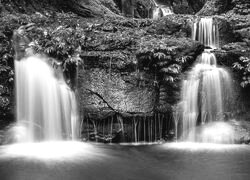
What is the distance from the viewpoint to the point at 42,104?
27.4 feet

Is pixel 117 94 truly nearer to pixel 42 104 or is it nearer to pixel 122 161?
pixel 42 104

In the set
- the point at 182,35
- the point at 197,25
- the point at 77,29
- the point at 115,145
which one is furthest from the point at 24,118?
the point at 197,25

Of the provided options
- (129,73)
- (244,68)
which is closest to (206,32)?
(244,68)

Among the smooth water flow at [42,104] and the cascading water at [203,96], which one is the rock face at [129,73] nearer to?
the cascading water at [203,96]

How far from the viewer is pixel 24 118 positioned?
27.0 feet

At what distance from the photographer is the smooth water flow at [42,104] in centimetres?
822

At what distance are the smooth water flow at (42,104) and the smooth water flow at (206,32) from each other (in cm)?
637

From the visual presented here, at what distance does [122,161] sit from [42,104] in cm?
309

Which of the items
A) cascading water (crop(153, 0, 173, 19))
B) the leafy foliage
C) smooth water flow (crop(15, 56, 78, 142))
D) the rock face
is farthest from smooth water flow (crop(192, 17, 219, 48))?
cascading water (crop(153, 0, 173, 19))

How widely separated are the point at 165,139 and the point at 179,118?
2.68 feet

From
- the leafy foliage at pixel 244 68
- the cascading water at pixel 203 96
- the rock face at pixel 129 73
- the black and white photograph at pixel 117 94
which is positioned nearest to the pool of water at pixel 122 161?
the black and white photograph at pixel 117 94

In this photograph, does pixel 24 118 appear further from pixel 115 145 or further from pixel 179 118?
pixel 179 118

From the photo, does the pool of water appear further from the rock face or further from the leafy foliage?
the leafy foliage

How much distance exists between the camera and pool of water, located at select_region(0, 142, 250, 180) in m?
5.77
